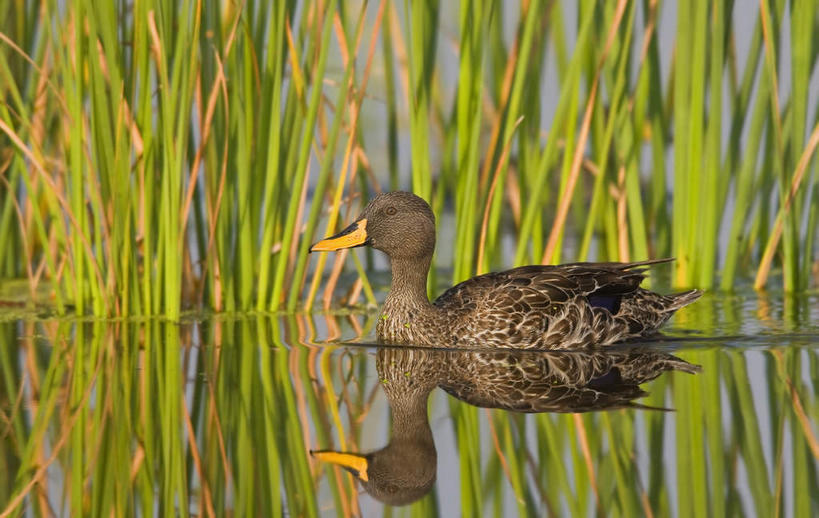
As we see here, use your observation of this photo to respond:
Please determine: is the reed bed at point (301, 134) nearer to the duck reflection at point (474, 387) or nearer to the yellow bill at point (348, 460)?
the duck reflection at point (474, 387)

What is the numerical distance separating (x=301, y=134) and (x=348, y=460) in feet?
11.8

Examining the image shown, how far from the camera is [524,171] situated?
8.55m

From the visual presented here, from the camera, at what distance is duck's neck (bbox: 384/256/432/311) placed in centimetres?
778

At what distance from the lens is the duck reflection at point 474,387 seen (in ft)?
16.7

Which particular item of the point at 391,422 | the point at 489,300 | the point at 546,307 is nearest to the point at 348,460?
the point at 391,422

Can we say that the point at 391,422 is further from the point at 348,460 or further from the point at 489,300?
the point at 489,300

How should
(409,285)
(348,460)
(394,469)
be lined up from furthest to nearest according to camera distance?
1. (409,285)
2. (348,460)
3. (394,469)

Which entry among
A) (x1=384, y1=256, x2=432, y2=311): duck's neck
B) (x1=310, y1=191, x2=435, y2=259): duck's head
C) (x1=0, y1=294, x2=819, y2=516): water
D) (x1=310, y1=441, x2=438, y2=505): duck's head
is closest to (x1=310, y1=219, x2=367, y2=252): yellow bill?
(x1=310, y1=191, x2=435, y2=259): duck's head

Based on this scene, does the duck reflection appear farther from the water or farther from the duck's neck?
the duck's neck

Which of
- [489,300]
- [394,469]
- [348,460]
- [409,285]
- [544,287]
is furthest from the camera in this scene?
[409,285]

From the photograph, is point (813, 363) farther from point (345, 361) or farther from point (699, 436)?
point (345, 361)

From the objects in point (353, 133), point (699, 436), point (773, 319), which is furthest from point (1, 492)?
point (773, 319)

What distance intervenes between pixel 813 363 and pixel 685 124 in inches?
83.6

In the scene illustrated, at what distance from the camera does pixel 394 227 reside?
7770 millimetres
